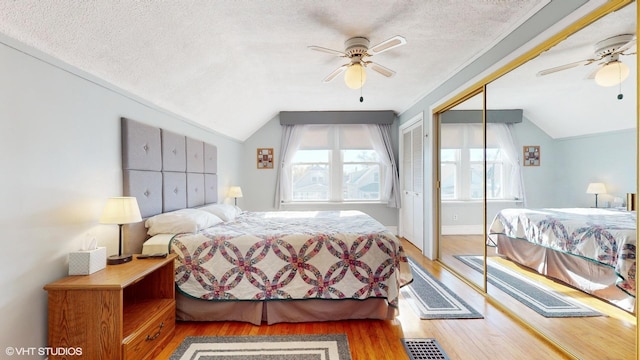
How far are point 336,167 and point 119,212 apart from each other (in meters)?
3.99

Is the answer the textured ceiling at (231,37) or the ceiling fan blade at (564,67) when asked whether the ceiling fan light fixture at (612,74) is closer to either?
the ceiling fan blade at (564,67)

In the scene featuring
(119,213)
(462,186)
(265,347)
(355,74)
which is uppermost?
(355,74)

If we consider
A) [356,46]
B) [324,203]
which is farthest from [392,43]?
[324,203]

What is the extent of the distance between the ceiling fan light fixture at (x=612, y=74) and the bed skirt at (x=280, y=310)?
2.02m

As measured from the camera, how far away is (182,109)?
2971 mm

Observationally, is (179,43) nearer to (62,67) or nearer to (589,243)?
(62,67)

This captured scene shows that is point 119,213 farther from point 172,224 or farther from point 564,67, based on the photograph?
point 564,67

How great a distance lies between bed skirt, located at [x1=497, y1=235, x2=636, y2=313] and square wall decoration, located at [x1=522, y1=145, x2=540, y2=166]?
69cm

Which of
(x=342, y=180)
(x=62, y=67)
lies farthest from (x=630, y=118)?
(x=342, y=180)

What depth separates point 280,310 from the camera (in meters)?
2.22

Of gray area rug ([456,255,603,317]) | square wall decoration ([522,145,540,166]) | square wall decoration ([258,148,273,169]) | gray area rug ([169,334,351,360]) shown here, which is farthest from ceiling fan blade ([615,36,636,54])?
square wall decoration ([258,148,273,169])

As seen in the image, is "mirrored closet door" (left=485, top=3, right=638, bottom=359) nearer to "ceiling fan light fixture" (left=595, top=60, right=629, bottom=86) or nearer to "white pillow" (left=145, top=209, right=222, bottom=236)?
"ceiling fan light fixture" (left=595, top=60, right=629, bottom=86)

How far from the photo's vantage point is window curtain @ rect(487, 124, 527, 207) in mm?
2352

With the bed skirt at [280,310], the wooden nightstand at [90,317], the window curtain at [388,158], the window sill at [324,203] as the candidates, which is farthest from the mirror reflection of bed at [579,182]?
the window sill at [324,203]
